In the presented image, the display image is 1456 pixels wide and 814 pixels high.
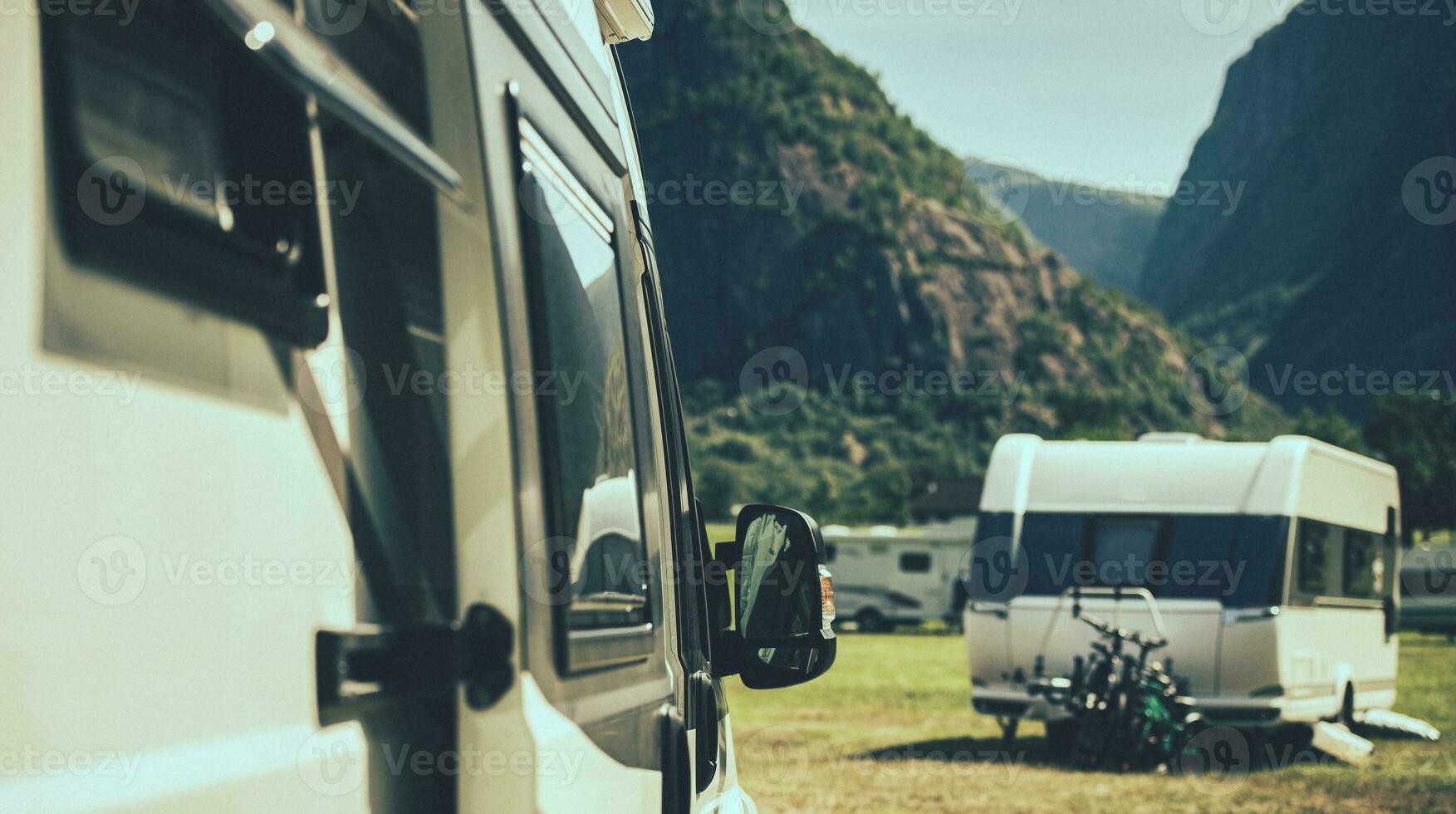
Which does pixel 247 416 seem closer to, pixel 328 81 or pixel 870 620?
pixel 328 81

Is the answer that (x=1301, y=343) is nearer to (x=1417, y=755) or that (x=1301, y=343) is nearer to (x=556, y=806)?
(x=1417, y=755)

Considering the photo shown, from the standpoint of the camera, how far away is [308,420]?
1.41 m

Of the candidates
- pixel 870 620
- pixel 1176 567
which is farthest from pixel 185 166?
pixel 870 620

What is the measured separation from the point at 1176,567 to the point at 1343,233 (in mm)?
145506

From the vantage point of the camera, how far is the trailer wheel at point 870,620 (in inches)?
1468

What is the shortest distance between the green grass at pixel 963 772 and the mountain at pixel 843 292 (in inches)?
3474

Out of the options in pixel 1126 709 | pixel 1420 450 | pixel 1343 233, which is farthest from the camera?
pixel 1343 233

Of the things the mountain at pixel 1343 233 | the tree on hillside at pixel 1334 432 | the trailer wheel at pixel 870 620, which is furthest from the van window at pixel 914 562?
the mountain at pixel 1343 233

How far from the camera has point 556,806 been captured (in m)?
1.59

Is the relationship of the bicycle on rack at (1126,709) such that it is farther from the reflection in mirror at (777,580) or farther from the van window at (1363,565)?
the reflection in mirror at (777,580)

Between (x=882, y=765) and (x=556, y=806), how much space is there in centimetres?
1084

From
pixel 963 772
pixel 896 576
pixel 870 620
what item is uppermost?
Answer: pixel 896 576

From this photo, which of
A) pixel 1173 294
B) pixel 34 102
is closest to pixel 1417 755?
pixel 34 102

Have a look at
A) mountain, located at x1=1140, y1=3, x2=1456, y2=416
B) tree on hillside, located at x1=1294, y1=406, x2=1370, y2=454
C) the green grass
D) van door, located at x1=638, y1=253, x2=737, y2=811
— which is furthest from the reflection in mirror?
mountain, located at x1=1140, y1=3, x2=1456, y2=416
